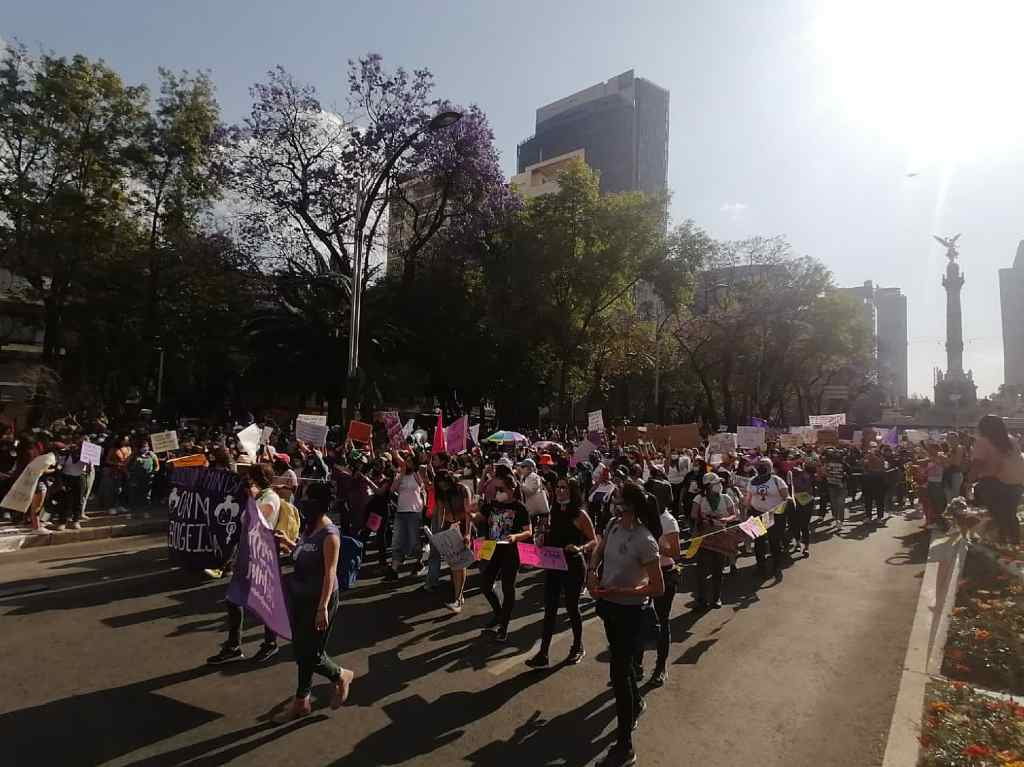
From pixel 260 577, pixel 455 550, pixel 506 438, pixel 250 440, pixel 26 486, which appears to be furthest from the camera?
pixel 506 438

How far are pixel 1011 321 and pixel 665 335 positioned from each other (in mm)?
99901

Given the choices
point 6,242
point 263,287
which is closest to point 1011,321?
point 263,287

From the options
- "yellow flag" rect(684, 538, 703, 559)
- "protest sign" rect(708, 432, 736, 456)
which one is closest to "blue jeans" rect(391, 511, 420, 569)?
"yellow flag" rect(684, 538, 703, 559)

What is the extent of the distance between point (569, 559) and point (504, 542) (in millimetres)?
983

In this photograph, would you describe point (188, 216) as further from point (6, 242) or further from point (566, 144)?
point (566, 144)

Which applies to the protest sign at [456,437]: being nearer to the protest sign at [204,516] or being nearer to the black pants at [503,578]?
the protest sign at [204,516]

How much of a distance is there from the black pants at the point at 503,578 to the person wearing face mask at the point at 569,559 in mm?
634

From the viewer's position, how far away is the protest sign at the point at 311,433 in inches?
521

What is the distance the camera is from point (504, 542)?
686 cm

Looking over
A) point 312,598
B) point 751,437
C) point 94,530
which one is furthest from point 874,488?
point 94,530

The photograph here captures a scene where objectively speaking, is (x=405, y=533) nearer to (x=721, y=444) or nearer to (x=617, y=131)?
(x=721, y=444)

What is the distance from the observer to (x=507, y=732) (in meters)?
4.80

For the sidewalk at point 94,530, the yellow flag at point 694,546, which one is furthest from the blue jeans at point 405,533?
the sidewalk at point 94,530

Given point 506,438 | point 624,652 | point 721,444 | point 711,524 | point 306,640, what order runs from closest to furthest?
1. point 624,652
2. point 306,640
3. point 711,524
4. point 721,444
5. point 506,438
